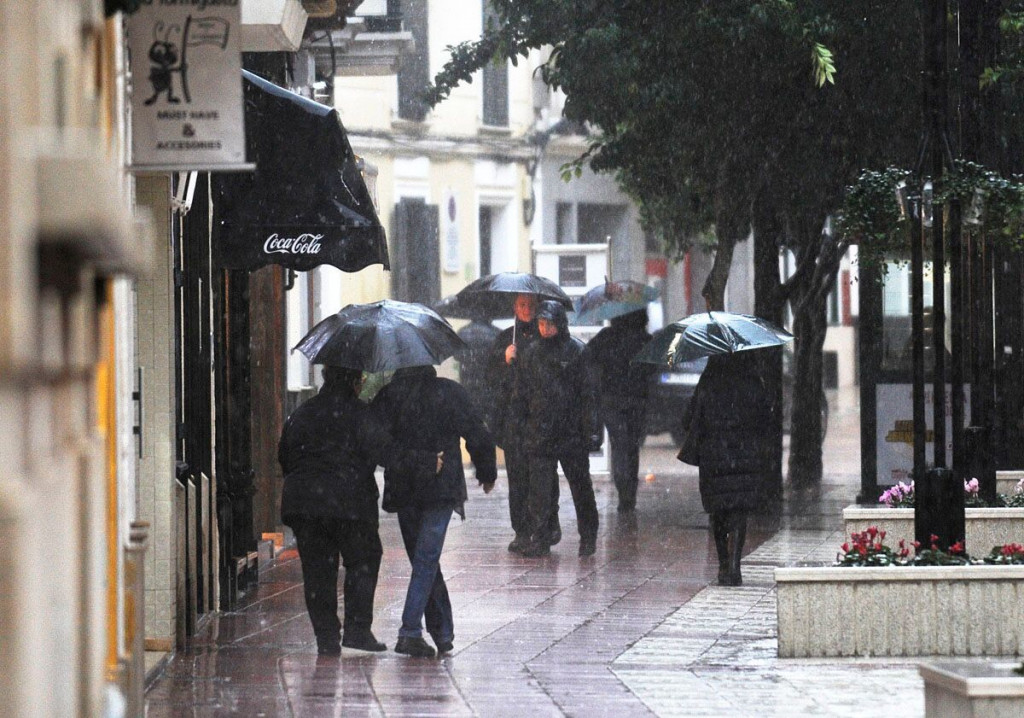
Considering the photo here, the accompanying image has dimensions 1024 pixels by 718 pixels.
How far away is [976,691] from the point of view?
7.42 m

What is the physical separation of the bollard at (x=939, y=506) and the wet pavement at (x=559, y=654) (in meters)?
1.01

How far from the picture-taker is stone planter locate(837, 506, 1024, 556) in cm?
1251

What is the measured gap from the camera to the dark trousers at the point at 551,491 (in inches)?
603

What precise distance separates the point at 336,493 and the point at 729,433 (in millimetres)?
4193

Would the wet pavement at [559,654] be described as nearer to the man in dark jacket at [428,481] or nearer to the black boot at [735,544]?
the black boot at [735,544]

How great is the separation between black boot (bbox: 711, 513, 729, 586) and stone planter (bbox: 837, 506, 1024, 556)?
3.42 feet

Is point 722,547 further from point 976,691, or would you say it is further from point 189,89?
point 189,89

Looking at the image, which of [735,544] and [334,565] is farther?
[735,544]

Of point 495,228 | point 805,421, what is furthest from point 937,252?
point 495,228

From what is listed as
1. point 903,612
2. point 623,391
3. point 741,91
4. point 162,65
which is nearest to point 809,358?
point 623,391

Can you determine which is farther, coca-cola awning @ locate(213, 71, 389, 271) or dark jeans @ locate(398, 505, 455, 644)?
coca-cola awning @ locate(213, 71, 389, 271)

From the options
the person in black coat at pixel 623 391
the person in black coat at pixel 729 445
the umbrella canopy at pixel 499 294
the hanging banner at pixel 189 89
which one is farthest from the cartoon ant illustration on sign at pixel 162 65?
the person in black coat at pixel 623 391

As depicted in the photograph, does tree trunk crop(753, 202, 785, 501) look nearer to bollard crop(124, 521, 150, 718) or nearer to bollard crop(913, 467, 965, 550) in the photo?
bollard crop(913, 467, 965, 550)

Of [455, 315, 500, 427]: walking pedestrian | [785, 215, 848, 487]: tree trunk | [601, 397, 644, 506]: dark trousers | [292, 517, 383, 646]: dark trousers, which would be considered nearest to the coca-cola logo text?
[292, 517, 383, 646]: dark trousers
